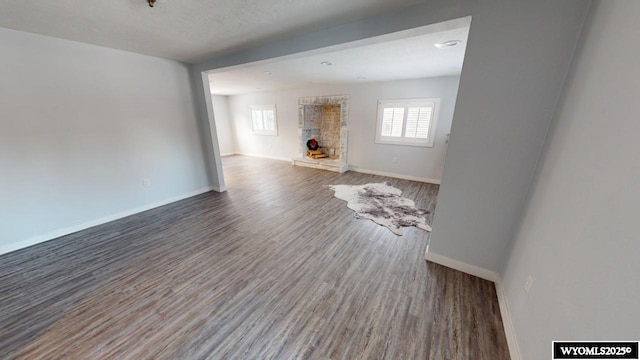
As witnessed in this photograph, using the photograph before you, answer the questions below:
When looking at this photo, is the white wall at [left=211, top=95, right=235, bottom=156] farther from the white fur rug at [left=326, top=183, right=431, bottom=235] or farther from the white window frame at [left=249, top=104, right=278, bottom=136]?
the white fur rug at [left=326, top=183, right=431, bottom=235]

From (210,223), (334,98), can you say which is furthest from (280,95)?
(210,223)

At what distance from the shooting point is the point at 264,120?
7383 millimetres

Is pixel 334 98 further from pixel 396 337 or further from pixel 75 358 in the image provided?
pixel 75 358

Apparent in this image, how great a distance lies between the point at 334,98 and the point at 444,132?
2.87 metres

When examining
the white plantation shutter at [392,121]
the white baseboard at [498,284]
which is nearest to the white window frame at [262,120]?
the white plantation shutter at [392,121]

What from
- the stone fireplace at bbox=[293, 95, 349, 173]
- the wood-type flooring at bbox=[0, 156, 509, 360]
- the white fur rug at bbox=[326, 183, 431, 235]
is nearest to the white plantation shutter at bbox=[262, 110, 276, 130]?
the stone fireplace at bbox=[293, 95, 349, 173]

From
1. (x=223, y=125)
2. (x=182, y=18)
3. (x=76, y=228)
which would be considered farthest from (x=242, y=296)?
(x=223, y=125)

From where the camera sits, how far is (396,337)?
56.4 inches

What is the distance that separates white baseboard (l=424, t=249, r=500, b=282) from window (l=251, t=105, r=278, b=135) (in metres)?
6.18

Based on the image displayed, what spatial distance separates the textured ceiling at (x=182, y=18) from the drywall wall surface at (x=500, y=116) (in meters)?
0.74

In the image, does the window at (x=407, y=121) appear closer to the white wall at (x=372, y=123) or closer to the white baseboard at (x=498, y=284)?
the white wall at (x=372, y=123)

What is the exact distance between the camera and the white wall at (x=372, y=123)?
4512 mm

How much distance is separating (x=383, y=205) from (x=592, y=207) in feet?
8.91

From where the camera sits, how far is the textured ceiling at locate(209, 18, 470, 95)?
2.17 m
